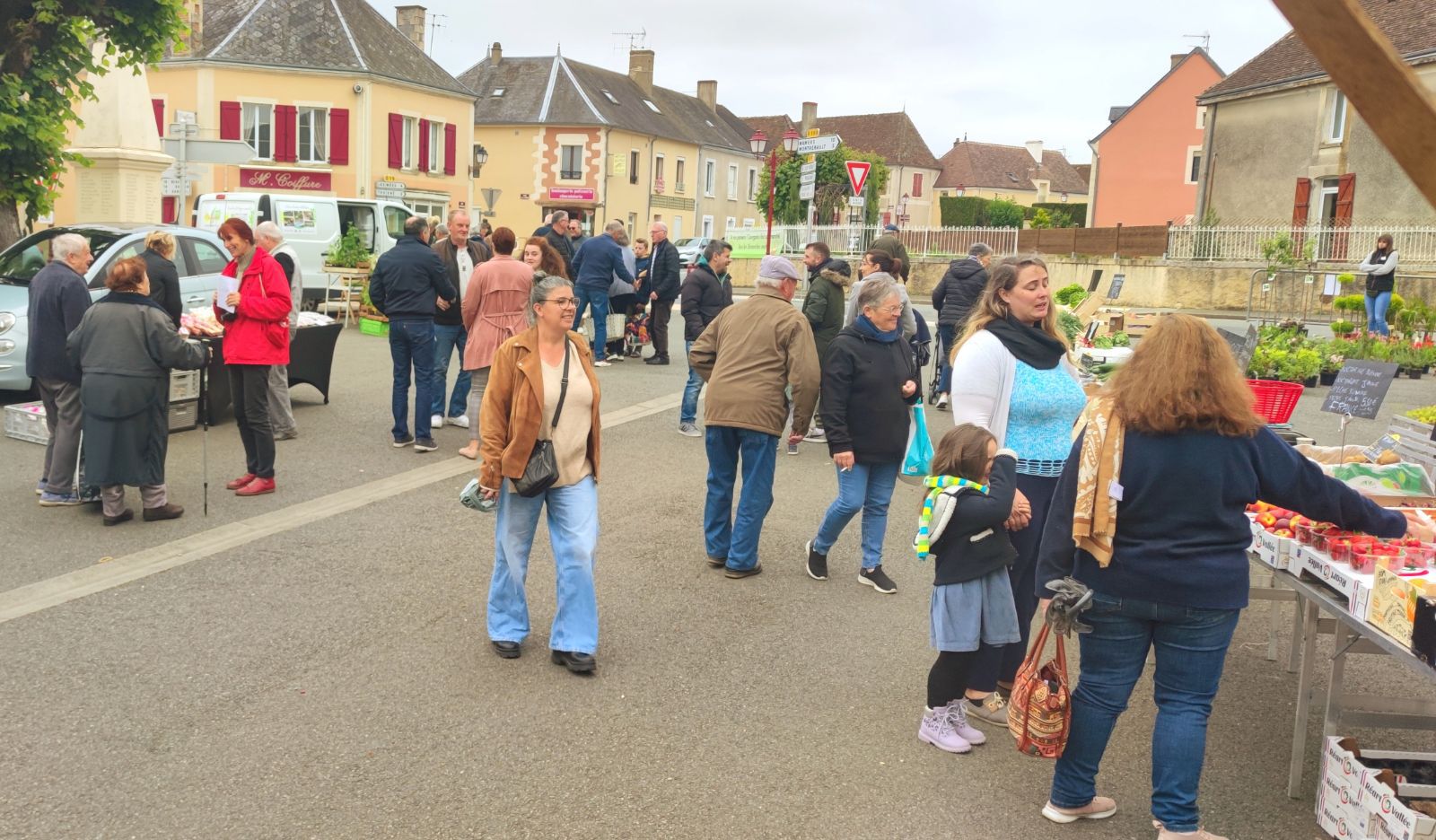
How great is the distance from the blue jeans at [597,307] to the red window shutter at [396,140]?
28325 millimetres

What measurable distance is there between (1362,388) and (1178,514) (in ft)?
11.5

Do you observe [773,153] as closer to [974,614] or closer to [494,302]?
[494,302]

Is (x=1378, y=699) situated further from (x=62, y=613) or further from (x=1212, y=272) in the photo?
(x=1212, y=272)

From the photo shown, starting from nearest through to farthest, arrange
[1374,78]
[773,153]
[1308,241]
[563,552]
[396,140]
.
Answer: [1374,78] → [563,552] → [1308,241] → [773,153] → [396,140]

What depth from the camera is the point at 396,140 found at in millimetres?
41781

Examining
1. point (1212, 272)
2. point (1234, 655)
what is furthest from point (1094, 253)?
point (1234, 655)

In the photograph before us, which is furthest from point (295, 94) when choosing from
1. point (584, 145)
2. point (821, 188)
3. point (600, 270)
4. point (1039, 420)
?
point (1039, 420)

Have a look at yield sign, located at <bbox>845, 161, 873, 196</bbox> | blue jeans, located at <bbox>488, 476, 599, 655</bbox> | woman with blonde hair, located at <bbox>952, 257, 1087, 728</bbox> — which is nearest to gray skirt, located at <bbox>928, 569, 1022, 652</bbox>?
woman with blonde hair, located at <bbox>952, 257, 1087, 728</bbox>

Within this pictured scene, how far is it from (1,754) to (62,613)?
176 centimetres

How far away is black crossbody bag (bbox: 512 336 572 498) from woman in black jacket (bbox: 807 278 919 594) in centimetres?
171

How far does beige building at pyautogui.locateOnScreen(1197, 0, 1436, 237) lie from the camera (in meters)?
31.1

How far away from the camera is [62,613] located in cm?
609

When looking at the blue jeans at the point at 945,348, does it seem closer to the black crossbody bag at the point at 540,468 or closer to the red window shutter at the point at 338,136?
the black crossbody bag at the point at 540,468

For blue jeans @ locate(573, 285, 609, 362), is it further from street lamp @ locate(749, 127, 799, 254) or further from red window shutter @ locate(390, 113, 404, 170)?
red window shutter @ locate(390, 113, 404, 170)
